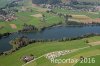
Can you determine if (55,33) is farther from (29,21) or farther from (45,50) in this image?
(45,50)

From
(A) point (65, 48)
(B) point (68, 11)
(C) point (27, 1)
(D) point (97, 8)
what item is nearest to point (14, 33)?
(A) point (65, 48)

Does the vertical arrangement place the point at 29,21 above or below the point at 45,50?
below

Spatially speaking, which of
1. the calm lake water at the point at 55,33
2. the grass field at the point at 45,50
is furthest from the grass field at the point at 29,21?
the grass field at the point at 45,50

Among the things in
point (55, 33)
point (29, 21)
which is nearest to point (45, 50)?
point (55, 33)

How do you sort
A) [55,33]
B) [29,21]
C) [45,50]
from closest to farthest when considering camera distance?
[45,50] → [55,33] → [29,21]

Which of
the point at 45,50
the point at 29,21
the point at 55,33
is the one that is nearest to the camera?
the point at 45,50

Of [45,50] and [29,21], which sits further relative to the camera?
[29,21]

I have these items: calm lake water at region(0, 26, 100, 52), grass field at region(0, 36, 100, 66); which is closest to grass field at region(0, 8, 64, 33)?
calm lake water at region(0, 26, 100, 52)

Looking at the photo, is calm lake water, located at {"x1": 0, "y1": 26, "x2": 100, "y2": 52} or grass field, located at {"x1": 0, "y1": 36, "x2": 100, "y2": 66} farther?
calm lake water, located at {"x1": 0, "y1": 26, "x2": 100, "y2": 52}

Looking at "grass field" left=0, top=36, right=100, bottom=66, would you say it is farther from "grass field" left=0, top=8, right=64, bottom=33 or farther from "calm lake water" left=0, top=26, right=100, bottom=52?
"grass field" left=0, top=8, right=64, bottom=33
